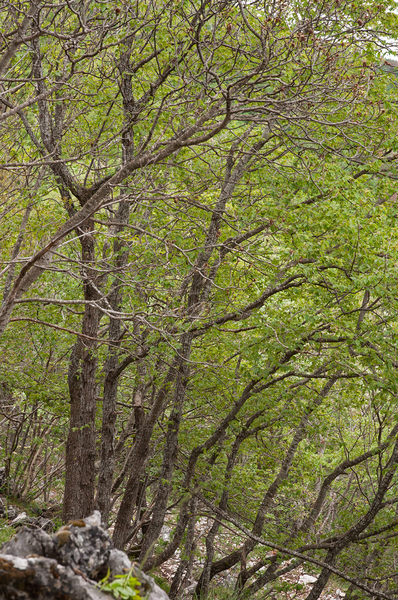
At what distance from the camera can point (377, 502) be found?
852cm

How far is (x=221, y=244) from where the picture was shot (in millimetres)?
6566

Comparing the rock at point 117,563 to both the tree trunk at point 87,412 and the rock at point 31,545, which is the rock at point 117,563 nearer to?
the rock at point 31,545

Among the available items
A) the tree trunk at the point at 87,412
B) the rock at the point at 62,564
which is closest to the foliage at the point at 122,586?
the rock at the point at 62,564

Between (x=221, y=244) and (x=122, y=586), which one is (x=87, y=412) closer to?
(x=221, y=244)

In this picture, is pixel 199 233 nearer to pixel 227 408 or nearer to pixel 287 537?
pixel 227 408

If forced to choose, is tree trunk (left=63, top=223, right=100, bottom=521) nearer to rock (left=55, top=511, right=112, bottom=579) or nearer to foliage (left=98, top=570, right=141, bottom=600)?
rock (left=55, top=511, right=112, bottom=579)

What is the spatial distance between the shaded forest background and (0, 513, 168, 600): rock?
326cm

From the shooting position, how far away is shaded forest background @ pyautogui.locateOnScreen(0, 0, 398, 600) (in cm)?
664

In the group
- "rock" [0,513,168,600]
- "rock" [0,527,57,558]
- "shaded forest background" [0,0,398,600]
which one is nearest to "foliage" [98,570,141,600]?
"rock" [0,513,168,600]

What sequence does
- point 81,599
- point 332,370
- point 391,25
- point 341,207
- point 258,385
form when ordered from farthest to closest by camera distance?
point 258,385
point 332,370
point 391,25
point 341,207
point 81,599

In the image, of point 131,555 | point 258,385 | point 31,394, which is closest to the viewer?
point 258,385

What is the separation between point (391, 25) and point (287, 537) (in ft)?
30.6

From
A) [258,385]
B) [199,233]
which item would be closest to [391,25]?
[199,233]

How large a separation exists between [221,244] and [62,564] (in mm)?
4511
